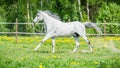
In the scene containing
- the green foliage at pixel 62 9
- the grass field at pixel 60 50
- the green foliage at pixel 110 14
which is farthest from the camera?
the green foliage at pixel 62 9

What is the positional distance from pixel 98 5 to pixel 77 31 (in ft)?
69.7

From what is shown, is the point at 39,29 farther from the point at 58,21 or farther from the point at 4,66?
the point at 4,66

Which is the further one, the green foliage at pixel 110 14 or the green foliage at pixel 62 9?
the green foliage at pixel 62 9

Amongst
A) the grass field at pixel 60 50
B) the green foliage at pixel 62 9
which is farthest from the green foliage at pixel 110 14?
the grass field at pixel 60 50

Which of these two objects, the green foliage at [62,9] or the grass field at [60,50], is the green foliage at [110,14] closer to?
the green foliage at [62,9]

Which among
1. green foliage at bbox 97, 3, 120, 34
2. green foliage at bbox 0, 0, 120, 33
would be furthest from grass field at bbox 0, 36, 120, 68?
green foliage at bbox 0, 0, 120, 33

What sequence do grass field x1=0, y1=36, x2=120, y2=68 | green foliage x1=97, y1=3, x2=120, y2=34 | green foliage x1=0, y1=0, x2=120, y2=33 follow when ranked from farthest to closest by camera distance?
green foliage x1=0, y1=0, x2=120, y2=33 < green foliage x1=97, y1=3, x2=120, y2=34 < grass field x1=0, y1=36, x2=120, y2=68

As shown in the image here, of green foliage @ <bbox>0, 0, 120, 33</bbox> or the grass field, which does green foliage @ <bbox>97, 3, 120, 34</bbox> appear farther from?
the grass field

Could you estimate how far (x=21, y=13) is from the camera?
3794 centimetres

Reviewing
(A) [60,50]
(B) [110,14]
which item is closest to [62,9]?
(B) [110,14]

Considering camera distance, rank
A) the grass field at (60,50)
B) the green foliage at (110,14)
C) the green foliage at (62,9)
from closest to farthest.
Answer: the grass field at (60,50), the green foliage at (110,14), the green foliage at (62,9)

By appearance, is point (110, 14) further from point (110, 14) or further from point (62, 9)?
point (62, 9)

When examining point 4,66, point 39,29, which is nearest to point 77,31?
point 4,66

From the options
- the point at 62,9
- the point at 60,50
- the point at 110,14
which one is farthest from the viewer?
the point at 62,9
